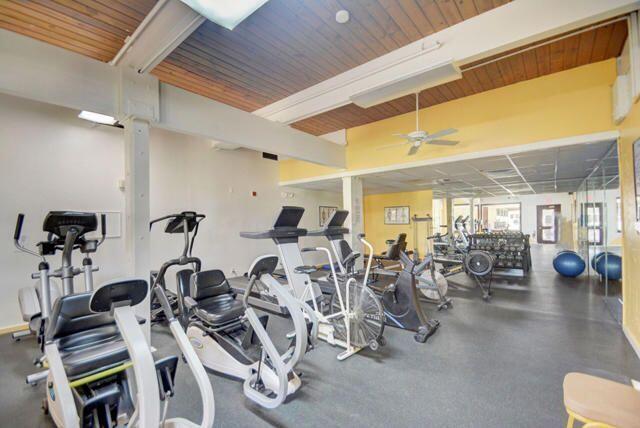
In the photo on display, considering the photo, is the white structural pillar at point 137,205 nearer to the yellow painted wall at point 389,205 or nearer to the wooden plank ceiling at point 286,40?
the wooden plank ceiling at point 286,40

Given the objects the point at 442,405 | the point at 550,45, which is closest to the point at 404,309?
the point at 442,405

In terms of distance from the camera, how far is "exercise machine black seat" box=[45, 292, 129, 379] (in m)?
1.77

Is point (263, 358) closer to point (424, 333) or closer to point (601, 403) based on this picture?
point (424, 333)

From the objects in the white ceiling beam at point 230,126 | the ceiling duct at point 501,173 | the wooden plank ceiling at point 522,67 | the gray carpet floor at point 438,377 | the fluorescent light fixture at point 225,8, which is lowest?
the gray carpet floor at point 438,377

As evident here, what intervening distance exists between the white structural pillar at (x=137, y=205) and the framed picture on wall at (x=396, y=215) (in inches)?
335

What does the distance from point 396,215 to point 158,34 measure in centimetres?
891


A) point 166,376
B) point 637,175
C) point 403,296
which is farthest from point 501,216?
point 166,376

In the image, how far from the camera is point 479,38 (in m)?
2.95

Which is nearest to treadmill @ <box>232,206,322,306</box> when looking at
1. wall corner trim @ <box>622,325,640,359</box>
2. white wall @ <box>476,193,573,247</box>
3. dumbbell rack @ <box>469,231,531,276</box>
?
wall corner trim @ <box>622,325,640,359</box>

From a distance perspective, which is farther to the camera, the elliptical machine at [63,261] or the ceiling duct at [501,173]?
the ceiling duct at [501,173]

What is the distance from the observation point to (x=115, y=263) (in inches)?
187

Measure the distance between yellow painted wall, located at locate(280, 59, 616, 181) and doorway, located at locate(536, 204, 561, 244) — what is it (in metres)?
12.1

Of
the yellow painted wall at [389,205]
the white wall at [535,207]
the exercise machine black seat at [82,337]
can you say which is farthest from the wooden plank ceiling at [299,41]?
the white wall at [535,207]

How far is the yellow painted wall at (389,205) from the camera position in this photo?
33.0 feet
